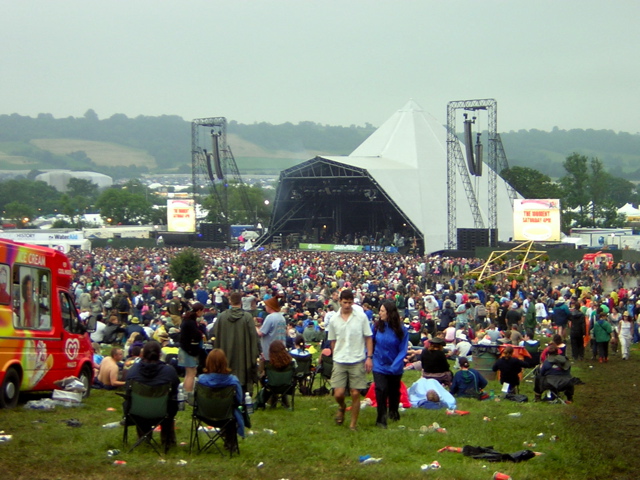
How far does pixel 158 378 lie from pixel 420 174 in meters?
48.8

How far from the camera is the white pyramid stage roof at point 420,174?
5031 centimetres

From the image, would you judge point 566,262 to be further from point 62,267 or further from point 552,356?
point 62,267

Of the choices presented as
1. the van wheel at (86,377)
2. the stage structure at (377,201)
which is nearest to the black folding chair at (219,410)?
the van wheel at (86,377)

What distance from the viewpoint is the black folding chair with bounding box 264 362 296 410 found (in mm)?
8812

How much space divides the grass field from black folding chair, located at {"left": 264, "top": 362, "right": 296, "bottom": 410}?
234 millimetres

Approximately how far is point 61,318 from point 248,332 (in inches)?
91.4

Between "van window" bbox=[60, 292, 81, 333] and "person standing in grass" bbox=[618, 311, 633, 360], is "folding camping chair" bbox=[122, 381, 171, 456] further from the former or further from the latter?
"person standing in grass" bbox=[618, 311, 633, 360]

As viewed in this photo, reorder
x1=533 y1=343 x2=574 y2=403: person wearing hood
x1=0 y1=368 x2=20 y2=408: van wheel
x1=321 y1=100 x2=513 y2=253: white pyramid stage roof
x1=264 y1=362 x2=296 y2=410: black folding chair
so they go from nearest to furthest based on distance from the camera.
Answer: x1=0 y1=368 x2=20 y2=408: van wheel < x1=264 y1=362 x2=296 y2=410: black folding chair < x1=533 y1=343 x2=574 y2=403: person wearing hood < x1=321 y1=100 x2=513 y2=253: white pyramid stage roof

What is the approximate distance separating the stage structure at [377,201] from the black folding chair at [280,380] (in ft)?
126

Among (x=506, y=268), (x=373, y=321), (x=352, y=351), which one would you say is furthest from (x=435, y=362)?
(x=506, y=268)

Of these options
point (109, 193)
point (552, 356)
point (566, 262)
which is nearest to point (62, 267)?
point (552, 356)

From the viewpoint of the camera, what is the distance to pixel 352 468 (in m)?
6.40

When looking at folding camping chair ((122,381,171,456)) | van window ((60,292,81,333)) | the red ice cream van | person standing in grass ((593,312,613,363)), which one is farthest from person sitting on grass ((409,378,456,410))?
person standing in grass ((593,312,613,363))

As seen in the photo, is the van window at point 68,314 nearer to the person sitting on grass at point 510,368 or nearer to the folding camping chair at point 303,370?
the folding camping chair at point 303,370
